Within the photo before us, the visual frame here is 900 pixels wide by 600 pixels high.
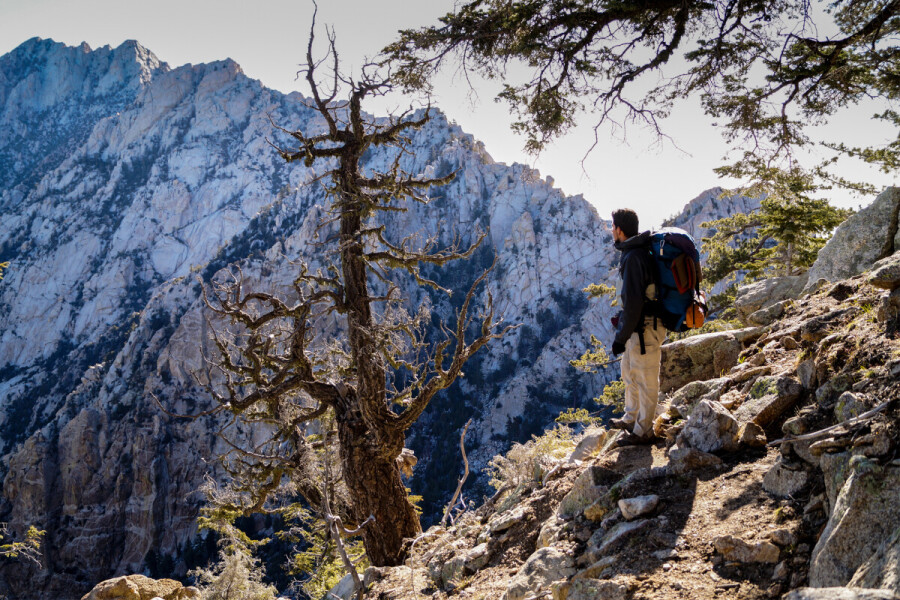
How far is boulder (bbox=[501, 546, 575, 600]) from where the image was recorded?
2.72 metres

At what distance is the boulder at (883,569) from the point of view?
1.43 metres

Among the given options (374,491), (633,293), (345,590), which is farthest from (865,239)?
(345,590)

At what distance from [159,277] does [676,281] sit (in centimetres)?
12683

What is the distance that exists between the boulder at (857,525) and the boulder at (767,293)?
7.00 meters

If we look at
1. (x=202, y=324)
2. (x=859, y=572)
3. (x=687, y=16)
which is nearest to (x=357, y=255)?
(x=687, y=16)

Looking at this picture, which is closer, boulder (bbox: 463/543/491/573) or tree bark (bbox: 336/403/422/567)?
boulder (bbox: 463/543/491/573)

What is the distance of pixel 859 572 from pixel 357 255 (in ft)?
17.3

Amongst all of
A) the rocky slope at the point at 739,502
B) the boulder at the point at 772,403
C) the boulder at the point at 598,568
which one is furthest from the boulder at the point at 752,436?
the boulder at the point at 598,568

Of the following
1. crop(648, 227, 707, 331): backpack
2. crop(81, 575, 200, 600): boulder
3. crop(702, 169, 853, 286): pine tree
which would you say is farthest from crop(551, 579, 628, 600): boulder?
crop(702, 169, 853, 286): pine tree

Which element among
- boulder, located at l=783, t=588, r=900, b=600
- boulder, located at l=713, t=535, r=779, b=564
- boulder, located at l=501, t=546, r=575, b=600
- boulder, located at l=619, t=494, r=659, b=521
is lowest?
boulder, located at l=501, t=546, r=575, b=600

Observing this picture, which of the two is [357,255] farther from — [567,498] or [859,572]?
[859,572]

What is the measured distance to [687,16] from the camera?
14.5 feet

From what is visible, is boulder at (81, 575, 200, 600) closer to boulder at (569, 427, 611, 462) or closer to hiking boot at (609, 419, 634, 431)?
boulder at (569, 427, 611, 462)

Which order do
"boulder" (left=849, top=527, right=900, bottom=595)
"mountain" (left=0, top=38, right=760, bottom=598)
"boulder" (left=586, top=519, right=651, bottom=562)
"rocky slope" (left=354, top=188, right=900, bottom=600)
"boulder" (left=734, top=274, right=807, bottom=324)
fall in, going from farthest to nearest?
"mountain" (left=0, top=38, right=760, bottom=598)
"boulder" (left=734, top=274, right=807, bottom=324)
"boulder" (left=586, top=519, right=651, bottom=562)
"rocky slope" (left=354, top=188, right=900, bottom=600)
"boulder" (left=849, top=527, right=900, bottom=595)
